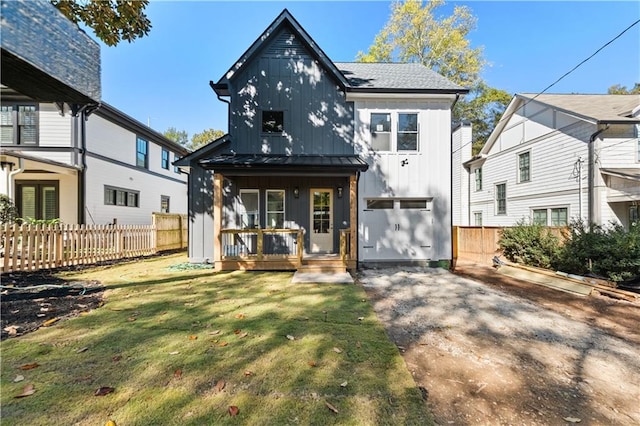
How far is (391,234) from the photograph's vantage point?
947 centimetres

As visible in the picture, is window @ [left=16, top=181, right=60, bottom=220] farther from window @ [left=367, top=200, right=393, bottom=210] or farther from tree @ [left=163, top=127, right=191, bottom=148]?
tree @ [left=163, top=127, right=191, bottom=148]

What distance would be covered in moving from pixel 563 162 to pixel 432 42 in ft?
47.8

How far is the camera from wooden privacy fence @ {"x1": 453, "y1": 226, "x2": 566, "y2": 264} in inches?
402

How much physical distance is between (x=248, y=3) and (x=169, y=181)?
1322 cm

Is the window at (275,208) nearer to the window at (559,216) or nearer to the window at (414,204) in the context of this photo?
the window at (414,204)

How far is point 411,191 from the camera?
9.38m

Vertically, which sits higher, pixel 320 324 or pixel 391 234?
pixel 391 234

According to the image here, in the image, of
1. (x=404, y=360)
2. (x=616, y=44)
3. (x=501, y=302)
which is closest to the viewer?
(x=404, y=360)

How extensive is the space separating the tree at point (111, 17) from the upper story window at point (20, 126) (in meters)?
8.55

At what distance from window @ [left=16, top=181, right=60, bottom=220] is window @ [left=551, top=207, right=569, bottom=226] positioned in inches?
847

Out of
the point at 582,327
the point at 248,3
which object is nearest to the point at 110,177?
the point at 248,3

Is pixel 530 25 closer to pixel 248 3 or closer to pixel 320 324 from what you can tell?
pixel 248 3

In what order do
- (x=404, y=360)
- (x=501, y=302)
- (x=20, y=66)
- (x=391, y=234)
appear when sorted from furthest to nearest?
(x=391, y=234) → (x=501, y=302) → (x=404, y=360) → (x=20, y=66)

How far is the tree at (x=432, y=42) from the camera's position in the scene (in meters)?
20.9
